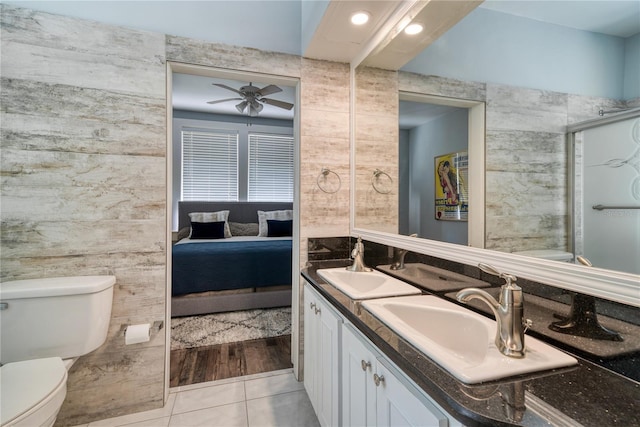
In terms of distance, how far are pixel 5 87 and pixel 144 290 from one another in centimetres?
134

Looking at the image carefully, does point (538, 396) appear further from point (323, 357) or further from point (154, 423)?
→ point (154, 423)

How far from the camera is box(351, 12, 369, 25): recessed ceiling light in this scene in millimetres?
1575

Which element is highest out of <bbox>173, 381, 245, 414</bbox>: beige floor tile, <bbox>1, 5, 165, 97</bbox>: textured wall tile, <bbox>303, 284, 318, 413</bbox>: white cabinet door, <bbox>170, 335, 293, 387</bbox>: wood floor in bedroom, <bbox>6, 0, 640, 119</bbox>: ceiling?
<bbox>6, 0, 640, 119</bbox>: ceiling

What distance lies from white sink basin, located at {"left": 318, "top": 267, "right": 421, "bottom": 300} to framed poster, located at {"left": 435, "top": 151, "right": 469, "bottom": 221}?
39 cm

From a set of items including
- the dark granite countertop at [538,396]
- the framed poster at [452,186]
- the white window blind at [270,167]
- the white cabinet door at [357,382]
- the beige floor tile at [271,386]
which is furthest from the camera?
the white window blind at [270,167]

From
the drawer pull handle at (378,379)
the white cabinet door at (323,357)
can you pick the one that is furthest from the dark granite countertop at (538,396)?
the white cabinet door at (323,357)

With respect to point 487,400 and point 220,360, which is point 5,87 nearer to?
point 220,360

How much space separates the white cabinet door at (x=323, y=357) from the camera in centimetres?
128

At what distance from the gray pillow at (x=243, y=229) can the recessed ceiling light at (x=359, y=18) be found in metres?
3.98

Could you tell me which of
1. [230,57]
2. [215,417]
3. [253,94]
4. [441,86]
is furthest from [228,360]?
[253,94]

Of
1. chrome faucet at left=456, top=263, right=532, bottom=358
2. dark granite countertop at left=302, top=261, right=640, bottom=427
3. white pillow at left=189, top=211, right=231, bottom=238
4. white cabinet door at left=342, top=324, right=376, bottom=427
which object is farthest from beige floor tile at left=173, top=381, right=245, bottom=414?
white pillow at left=189, top=211, right=231, bottom=238

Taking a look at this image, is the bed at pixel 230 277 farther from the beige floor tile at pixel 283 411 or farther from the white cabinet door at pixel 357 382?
the white cabinet door at pixel 357 382

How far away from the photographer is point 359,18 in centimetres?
161

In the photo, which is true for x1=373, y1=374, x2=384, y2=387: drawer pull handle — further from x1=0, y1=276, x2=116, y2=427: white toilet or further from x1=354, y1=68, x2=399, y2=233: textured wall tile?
x1=0, y1=276, x2=116, y2=427: white toilet
